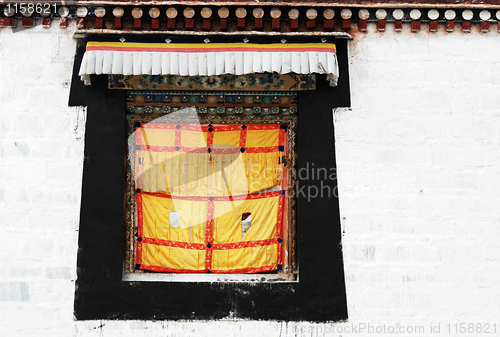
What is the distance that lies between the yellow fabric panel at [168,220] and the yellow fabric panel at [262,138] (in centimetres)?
81

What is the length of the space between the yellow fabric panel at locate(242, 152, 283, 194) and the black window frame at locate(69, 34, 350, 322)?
0.26 meters

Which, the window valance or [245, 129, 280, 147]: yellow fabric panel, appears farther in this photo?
[245, 129, 280, 147]: yellow fabric panel

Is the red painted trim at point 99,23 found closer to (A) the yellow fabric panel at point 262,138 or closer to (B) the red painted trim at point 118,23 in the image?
(B) the red painted trim at point 118,23

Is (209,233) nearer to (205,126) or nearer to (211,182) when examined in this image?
(211,182)

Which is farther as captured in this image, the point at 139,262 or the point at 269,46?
the point at 139,262

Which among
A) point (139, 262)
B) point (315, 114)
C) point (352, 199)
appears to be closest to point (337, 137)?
point (315, 114)

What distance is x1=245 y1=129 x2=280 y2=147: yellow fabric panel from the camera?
15.3ft

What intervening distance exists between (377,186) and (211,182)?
1.58 meters

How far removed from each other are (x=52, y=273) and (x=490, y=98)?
14.4ft

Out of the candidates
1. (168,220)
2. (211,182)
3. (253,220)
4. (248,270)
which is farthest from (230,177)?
(248,270)

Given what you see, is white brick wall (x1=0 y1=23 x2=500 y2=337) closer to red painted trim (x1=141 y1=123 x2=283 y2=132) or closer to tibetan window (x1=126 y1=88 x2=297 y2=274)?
tibetan window (x1=126 y1=88 x2=297 y2=274)

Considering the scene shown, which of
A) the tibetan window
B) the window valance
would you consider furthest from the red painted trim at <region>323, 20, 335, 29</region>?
the tibetan window

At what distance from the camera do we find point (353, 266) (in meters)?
4.46

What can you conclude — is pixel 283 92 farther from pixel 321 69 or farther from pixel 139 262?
pixel 139 262
